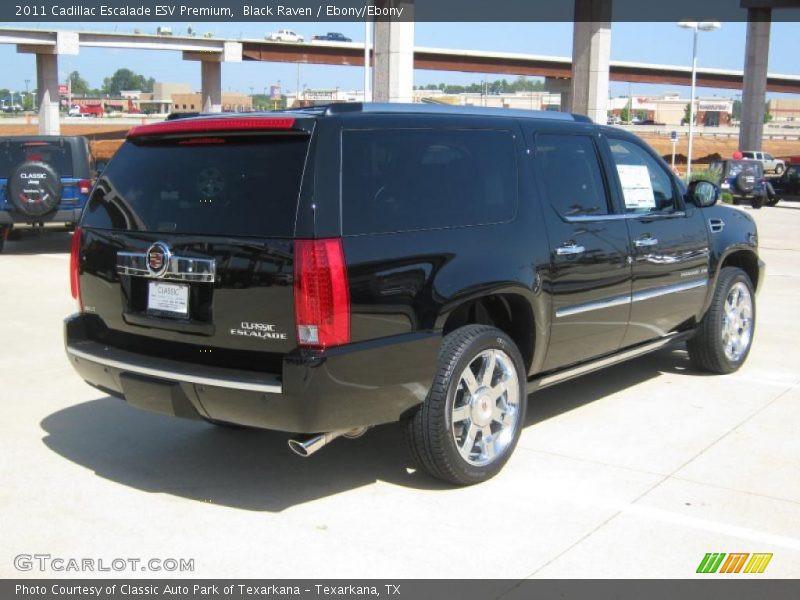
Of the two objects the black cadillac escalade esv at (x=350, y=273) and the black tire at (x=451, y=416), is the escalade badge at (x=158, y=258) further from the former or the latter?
the black tire at (x=451, y=416)

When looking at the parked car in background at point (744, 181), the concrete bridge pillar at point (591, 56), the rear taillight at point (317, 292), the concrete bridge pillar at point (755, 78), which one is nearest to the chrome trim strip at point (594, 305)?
the rear taillight at point (317, 292)

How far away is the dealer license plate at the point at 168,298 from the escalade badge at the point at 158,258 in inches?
2.4

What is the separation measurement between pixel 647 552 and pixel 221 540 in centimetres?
189

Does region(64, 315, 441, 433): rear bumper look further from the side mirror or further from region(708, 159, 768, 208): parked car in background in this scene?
region(708, 159, 768, 208): parked car in background

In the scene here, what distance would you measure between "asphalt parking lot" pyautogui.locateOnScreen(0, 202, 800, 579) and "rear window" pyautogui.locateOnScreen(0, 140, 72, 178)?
27.7 feet

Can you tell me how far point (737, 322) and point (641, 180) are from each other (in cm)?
178

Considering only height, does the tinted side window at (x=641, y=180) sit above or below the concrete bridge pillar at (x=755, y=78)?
below

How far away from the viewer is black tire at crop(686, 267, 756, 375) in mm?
7027

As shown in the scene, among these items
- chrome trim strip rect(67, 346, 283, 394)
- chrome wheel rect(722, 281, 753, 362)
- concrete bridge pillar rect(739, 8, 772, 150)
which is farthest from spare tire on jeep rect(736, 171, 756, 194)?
chrome trim strip rect(67, 346, 283, 394)

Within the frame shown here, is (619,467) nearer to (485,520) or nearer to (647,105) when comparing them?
(485,520)

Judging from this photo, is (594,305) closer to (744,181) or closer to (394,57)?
(394,57)

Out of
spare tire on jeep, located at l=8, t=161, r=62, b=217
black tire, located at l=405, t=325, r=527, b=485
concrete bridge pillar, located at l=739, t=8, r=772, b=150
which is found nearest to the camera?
black tire, located at l=405, t=325, r=527, b=485

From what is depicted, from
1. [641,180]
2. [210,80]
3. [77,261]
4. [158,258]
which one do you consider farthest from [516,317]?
[210,80]

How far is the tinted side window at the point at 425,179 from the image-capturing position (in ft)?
14.2
